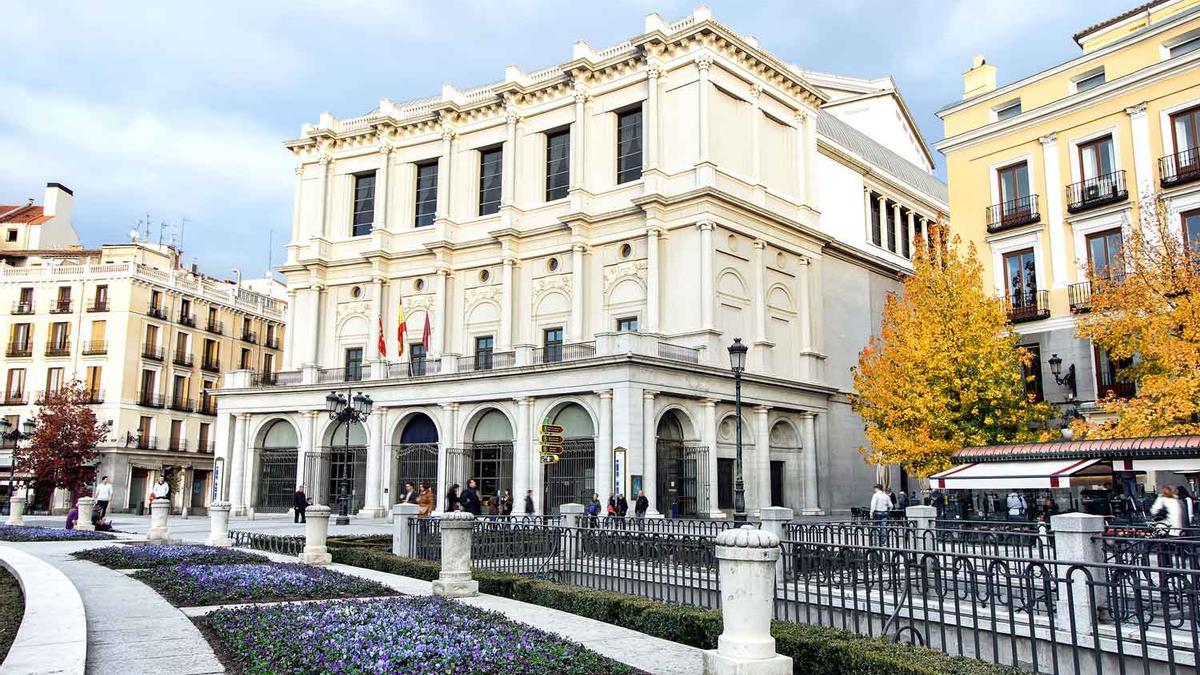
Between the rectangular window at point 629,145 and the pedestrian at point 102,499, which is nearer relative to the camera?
the pedestrian at point 102,499

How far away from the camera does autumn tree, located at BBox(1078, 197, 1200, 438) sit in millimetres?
22859

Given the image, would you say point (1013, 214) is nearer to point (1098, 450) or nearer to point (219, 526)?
point (1098, 450)

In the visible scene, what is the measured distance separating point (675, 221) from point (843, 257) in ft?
37.5

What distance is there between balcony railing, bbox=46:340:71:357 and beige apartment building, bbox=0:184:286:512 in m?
0.06

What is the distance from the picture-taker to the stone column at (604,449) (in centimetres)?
3138

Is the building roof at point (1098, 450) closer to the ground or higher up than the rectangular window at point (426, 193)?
closer to the ground

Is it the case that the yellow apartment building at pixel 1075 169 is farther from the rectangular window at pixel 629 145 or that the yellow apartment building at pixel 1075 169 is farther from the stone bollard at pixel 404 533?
the stone bollard at pixel 404 533

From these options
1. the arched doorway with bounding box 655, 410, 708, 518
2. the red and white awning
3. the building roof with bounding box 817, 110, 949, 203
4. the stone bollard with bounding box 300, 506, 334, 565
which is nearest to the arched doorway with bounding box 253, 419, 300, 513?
the arched doorway with bounding box 655, 410, 708, 518

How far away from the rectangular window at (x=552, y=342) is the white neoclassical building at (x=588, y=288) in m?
0.10

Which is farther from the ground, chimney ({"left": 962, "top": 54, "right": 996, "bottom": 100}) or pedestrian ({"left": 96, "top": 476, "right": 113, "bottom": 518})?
chimney ({"left": 962, "top": 54, "right": 996, "bottom": 100})

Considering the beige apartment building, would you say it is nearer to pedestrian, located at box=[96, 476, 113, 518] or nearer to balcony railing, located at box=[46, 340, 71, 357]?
balcony railing, located at box=[46, 340, 71, 357]

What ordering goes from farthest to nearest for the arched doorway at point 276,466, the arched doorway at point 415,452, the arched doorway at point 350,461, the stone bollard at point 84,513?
the arched doorway at point 276,466 → the arched doorway at point 350,461 → the arched doorway at point 415,452 → the stone bollard at point 84,513

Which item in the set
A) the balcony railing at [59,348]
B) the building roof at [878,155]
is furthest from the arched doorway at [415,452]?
the balcony railing at [59,348]

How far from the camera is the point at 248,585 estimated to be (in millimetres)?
12188
